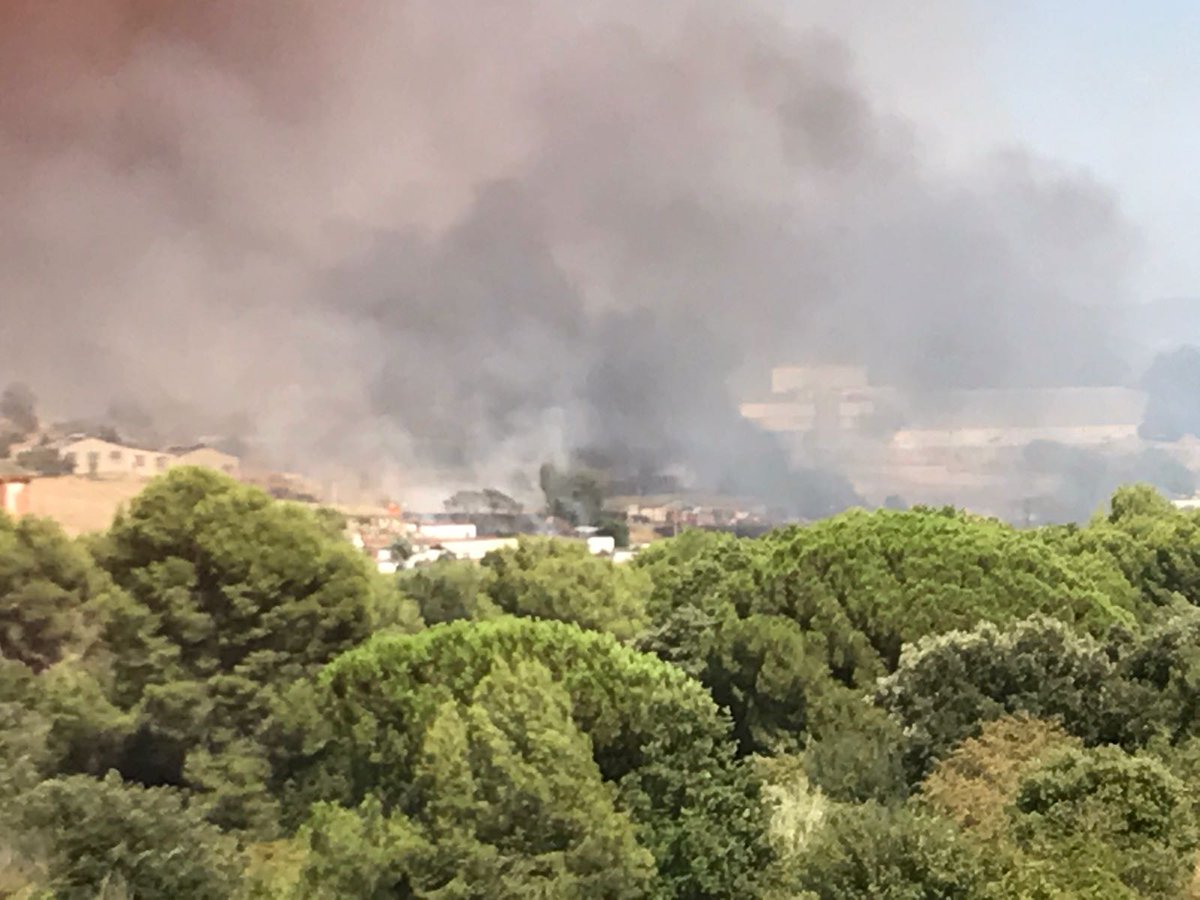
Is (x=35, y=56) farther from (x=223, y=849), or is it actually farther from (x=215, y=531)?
(x=223, y=849)

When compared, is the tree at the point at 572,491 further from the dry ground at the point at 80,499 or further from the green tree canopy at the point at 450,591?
the dry ground at the point at 80,499

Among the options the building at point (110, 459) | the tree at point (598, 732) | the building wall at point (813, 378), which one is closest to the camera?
the tree at point (598, 732)

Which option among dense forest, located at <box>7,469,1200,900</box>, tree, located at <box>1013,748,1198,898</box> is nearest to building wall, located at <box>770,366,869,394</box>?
dense forest, located at <box>7,469,1200,900</box>

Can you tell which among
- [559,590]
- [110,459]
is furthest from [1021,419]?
[110,459]

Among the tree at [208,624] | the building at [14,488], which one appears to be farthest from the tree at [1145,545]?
the building at [14,488]

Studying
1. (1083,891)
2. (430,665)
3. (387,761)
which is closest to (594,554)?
(430,665)

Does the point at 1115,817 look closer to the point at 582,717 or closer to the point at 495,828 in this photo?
the point at 582,717
